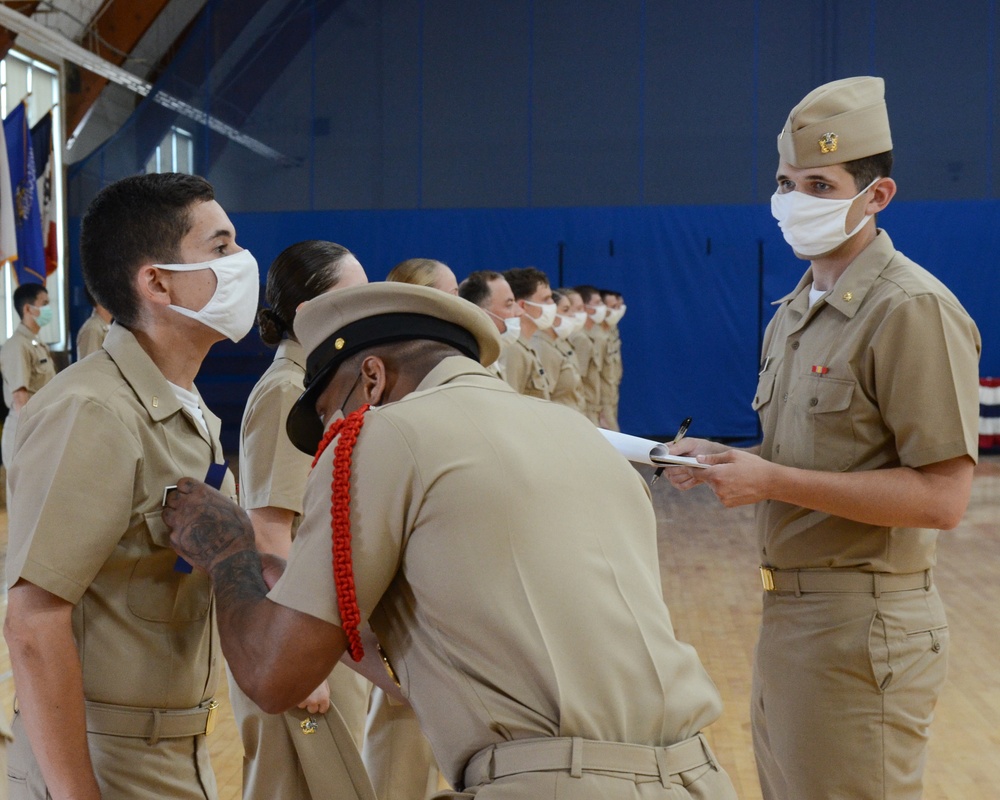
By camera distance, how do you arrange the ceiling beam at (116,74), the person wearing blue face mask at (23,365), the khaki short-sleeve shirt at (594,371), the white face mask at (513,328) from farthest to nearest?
the khaki short-sleeve shirt at (594,371) → the ceiling beam at (116,74) → the person wearing blue face mask at (23,365) → the white face mask at (513,328)

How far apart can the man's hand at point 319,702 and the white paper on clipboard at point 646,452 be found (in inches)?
26.1

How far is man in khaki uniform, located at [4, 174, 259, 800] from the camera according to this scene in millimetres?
1357

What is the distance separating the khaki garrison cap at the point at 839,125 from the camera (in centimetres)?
200

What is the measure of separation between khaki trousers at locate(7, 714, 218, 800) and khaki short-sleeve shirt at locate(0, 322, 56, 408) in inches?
305

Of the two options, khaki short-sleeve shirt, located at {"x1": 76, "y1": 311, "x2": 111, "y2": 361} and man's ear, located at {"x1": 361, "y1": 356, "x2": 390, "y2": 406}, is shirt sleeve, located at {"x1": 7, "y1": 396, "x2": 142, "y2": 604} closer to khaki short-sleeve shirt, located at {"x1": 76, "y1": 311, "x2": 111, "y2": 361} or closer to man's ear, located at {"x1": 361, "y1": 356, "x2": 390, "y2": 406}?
man's ear, located at {"x1": 361, "y1": 356, "x2": 390, "y2": 406}

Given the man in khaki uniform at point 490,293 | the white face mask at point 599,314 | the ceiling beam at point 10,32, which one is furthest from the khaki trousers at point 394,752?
the ceiling beam at point 10,32

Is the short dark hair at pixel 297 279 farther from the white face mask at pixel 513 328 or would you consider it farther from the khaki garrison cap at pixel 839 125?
the white face mask at pixel 513 328

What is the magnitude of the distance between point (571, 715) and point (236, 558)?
480 millimetres

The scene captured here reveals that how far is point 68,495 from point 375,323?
1.49 ft

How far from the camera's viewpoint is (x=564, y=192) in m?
14.0

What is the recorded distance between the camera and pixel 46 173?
1240cm

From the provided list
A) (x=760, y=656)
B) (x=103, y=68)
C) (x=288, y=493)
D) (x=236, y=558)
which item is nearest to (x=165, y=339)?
(x=236, y=558)

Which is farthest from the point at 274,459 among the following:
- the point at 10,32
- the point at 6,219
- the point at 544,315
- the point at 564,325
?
the point at 10,32

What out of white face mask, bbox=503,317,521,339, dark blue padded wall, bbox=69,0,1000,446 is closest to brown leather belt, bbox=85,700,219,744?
white face mask, bbox=503,317,521,339
